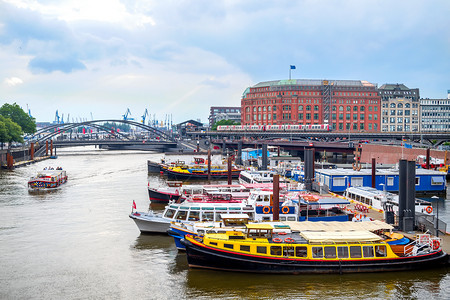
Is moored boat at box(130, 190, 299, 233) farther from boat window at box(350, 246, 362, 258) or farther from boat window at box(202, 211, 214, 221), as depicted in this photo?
boat window at box(350, 246, 362, 258)

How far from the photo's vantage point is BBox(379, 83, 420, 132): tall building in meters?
183

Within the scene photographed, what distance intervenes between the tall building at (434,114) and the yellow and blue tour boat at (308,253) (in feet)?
568

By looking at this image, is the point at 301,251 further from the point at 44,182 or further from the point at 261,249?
the point at 44,182

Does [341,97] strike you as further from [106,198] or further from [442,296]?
[442,296]

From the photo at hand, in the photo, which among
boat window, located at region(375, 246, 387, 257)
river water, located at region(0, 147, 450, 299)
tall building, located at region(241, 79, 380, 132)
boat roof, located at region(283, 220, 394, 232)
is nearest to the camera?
river water, located at region(0, 147, 450, 299)

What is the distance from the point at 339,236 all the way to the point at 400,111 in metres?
168

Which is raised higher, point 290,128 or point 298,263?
point 290,128

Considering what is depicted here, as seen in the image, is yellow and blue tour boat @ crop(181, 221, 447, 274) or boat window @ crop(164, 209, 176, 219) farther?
boat window @ crop(164, 209, 176, 219)

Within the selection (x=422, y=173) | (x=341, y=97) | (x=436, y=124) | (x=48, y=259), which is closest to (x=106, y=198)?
(x=48, y=259)

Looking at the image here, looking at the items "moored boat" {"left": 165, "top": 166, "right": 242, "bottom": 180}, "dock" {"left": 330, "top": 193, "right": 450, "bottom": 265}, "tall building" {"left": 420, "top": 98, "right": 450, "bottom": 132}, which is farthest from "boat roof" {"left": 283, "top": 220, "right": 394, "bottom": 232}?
"tall building" {"left": 420, "top": 98, "right": 450, "bottom": 132}

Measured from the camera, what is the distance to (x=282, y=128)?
167500 mm

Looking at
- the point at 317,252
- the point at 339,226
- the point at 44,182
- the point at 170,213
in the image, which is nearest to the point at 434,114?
the point at 44,182

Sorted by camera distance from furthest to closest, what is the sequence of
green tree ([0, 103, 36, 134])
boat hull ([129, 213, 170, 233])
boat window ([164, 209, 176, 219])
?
green tree ([0, 103, 36, 134])
boat hull ([129, 213, 170, 233])
boat window ([164, 209, 176, 219])

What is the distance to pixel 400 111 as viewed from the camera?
184750 millimetres
